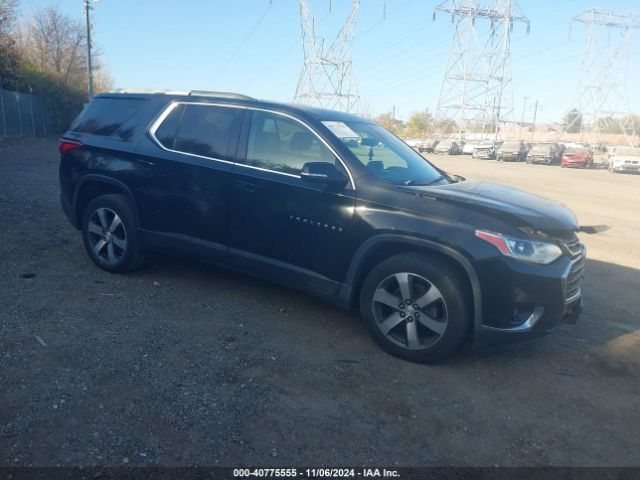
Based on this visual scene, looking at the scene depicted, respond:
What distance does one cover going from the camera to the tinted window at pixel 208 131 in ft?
15.4

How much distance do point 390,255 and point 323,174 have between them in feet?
2.69

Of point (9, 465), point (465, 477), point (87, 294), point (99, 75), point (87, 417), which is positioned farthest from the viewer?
point (99, 75)

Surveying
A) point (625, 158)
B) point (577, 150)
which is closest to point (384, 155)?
point (625, 158)

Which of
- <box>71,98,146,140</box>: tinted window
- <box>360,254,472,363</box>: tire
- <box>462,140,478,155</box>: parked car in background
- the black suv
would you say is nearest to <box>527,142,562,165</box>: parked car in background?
<box>462,140,478,155</box>: parked car in background

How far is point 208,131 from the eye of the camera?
189 inches

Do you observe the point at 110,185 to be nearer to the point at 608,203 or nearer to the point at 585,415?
the point at 585,415

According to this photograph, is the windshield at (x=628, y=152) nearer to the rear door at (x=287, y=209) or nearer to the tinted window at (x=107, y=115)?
the rear door at (x=287, y=209)

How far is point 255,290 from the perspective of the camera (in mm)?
5223

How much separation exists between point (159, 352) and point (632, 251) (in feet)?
25.5

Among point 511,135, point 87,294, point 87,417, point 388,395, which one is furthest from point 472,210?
point 511,135

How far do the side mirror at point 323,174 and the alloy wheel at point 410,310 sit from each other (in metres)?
0.86

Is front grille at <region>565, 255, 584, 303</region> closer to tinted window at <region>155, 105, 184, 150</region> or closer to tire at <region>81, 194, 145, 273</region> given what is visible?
tinted window at <region>155, 105, 184, 150</region>

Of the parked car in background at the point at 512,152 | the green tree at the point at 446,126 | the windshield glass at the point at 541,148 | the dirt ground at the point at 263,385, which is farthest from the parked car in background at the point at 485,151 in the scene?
the dirt ground at the point at 263,385

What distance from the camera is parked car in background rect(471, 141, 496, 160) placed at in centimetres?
4872
